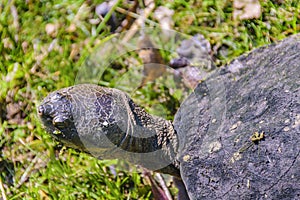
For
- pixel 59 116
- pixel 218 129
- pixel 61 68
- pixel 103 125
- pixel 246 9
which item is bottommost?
pixel 61 68

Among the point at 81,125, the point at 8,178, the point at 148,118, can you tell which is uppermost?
A: the point at 81,125

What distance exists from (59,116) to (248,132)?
816 millimetres

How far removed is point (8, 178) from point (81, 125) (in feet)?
4.91

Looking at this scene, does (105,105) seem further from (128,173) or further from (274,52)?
(128,173)

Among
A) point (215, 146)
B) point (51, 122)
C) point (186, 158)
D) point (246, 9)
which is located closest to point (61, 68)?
point (246, 9)

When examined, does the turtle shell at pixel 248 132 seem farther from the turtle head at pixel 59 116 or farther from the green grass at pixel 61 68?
the green grass at pixel 61 68

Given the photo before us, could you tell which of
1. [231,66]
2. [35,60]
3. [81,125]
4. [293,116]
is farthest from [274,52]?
[35,60]

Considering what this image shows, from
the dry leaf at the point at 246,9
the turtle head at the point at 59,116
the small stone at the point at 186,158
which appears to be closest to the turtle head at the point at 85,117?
the turtle head at the point at 59,116

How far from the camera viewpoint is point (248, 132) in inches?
93.0

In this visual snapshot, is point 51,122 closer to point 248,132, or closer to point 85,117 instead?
point 85,117

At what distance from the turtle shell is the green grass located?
88 cm

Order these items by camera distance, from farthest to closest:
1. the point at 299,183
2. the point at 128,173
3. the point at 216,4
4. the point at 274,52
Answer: the point at 216,4 → the point at 128,173 → the point at 274,52 → the point at 299,183

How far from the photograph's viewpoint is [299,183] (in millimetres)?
2139

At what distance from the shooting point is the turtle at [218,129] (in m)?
2.26
